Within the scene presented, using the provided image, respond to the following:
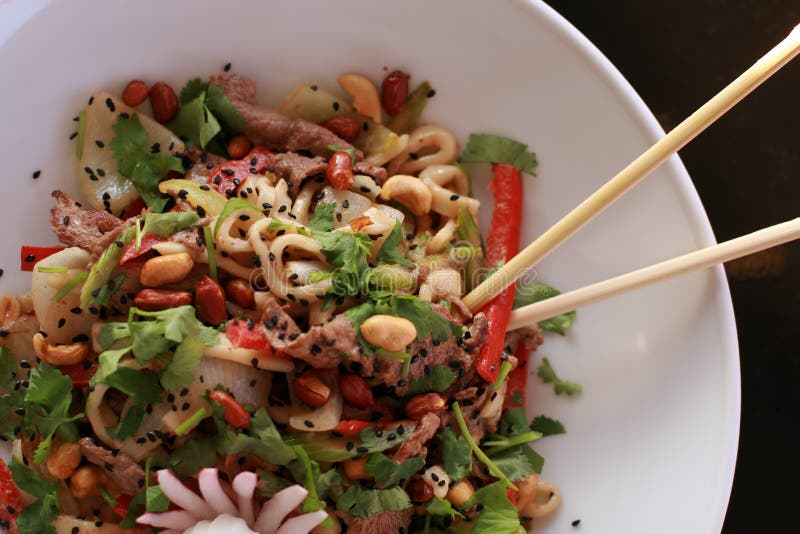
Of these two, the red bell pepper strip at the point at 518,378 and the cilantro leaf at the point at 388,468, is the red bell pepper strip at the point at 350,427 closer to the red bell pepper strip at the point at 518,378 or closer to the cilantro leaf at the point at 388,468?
the cilantro leaf at the point at 388,468

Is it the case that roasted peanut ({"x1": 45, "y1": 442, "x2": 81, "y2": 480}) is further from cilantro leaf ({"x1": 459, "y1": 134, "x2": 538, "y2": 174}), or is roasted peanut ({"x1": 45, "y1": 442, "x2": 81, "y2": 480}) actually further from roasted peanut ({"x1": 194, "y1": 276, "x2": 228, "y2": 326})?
cilantro leaf ({"x1": 459, "y1": 134, "x2": 538, "y2": 174})

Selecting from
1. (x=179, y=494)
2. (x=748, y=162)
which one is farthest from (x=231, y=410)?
(x=748, y=162)

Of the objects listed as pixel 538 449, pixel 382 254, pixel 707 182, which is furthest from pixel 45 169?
pixel 707 182

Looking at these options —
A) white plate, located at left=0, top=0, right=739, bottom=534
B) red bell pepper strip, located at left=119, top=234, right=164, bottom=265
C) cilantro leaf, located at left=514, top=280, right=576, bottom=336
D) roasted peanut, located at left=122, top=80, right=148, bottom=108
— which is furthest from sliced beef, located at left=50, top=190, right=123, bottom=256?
cilantro leaf, located at left=514, top=280, right=576, bottom=336

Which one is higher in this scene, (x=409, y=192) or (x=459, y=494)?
(x=409, y=192)

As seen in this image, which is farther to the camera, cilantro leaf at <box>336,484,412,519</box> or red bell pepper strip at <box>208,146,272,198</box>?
red bell pepper strip at <box>208,146,272,198</box>

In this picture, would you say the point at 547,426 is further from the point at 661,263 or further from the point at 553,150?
the point at 553,150

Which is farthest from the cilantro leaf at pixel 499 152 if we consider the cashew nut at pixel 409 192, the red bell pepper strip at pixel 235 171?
the red bell pepper strip at pixel 235 171
